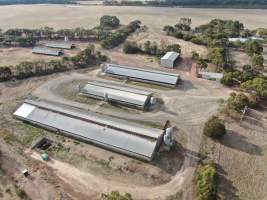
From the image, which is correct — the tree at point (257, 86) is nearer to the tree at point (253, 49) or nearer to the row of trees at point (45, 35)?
the tree at point (253, 49)

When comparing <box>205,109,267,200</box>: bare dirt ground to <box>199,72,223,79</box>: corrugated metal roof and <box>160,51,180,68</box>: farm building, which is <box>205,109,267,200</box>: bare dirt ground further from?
<box>160,51,180,68</box>: farm building

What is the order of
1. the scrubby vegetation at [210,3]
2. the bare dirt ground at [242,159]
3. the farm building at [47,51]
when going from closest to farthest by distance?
the bare dirt ground at [242,159], the farm building at [47,51], the scrubby vegetation at [210,3]

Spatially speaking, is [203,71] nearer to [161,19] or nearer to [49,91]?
[49,91]

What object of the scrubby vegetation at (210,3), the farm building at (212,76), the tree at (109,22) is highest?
the scrubby vegetation at (210,3)

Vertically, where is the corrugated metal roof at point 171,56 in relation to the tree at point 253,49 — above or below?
below

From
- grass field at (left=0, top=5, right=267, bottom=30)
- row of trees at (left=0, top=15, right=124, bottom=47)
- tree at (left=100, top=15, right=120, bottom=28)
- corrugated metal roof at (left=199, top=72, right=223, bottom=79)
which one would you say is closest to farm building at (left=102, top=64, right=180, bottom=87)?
corrugated metal roof at (left=199, top=72, right=223, bottom=79)

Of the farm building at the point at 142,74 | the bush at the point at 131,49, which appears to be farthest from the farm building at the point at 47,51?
the farm building at the point at 142,74
